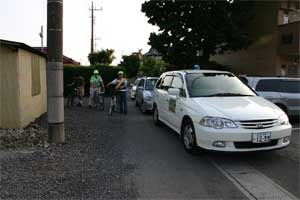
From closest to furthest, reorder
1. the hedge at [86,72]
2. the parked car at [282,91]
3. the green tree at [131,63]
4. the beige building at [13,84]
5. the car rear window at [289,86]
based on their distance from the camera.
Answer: the beige building at [13,84]
the parked car at [282,91]
the car rear window at [289,86]
the hedge at [86,72]
the green tree at [131,63]

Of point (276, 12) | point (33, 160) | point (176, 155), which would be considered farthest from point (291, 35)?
point (33, 160)

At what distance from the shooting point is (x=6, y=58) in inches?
308

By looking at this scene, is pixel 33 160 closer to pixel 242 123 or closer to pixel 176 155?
pixel 176 155

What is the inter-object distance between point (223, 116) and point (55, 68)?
3625 mm

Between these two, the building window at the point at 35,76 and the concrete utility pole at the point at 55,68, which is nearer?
the concrete utility pole at the point at 55,68

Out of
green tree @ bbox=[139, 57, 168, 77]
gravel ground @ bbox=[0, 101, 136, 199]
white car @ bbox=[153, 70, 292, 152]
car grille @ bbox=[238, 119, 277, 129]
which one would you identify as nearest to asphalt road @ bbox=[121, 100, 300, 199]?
gravel ground @ bbox=[0, 101, 136, 199]

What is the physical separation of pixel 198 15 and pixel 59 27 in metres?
18.6

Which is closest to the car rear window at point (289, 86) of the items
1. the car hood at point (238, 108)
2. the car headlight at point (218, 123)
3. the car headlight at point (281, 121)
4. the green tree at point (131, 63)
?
the car hood at point (238, 108)

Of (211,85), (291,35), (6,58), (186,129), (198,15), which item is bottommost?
(186,129)

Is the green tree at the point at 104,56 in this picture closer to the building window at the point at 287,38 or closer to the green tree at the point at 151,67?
the green tree at the point at 151,67

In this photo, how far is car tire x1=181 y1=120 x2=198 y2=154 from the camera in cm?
585

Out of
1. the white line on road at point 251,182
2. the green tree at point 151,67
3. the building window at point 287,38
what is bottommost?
the white line on road at point 251,182

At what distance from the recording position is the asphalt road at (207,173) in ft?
13.9

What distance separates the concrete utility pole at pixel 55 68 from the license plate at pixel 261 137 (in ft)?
13.2
